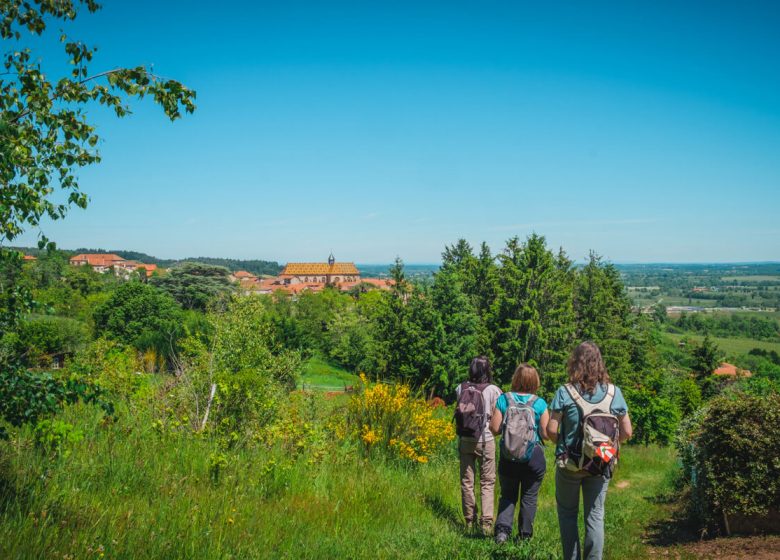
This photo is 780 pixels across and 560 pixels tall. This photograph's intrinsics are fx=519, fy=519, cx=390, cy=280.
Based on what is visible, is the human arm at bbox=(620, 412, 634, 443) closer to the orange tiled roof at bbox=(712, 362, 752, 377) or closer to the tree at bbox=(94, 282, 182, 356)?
the orange tiled roof at bbox=(712, 362, 752, 377)

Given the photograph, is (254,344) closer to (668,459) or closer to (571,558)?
(668,459)

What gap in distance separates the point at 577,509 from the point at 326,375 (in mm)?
51696

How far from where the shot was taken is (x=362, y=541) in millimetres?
4109

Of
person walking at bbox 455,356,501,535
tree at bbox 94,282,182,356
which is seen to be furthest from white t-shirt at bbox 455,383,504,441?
tree at bbox 94,282,182,356

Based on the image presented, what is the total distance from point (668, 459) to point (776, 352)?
91.7 metres

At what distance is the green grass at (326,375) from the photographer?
48.7 m

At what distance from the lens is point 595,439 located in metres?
3.75

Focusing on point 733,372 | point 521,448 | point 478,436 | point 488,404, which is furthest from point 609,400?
point 733,372

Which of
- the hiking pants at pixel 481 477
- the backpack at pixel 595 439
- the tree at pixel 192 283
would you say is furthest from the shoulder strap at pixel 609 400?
the tree at pixel 192 283

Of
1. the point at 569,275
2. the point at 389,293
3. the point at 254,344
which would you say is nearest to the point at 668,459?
the point at 254,344

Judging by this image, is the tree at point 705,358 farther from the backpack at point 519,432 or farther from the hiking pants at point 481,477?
the backpack at point 519,432

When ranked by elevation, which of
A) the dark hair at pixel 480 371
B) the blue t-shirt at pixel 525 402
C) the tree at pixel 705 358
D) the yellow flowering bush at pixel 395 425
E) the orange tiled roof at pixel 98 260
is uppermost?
the orange tiled roof at pixel 98 260

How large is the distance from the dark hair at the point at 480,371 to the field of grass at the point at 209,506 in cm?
148

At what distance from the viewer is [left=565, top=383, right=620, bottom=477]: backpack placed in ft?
12.2
